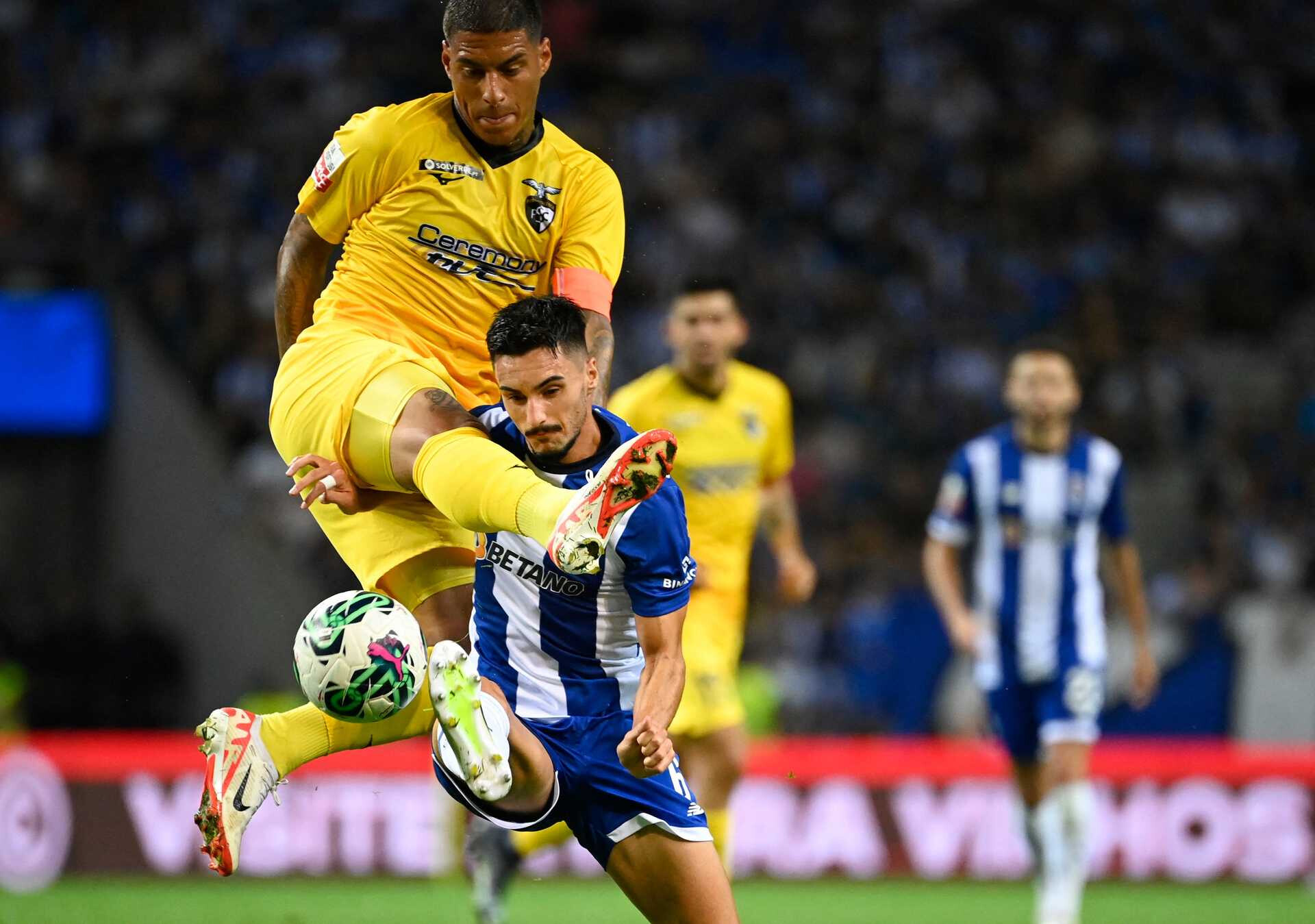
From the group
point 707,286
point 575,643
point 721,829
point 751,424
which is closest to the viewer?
point 575,643

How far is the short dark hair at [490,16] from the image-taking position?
190 inches

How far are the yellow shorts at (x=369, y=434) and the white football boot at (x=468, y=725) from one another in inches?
26.8

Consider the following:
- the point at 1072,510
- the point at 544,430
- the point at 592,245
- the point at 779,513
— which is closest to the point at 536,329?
the point at 544,430

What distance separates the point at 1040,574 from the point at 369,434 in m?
4.27

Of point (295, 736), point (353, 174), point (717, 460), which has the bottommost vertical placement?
point (295, 736)

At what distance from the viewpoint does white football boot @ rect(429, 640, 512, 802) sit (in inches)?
170

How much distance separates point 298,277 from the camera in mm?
5219

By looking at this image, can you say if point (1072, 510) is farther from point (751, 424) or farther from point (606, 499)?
point (606, 499)

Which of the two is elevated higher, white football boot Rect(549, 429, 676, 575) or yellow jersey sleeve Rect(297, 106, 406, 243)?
yellow jersey sleeve Rect(297, 106, 406, 243)

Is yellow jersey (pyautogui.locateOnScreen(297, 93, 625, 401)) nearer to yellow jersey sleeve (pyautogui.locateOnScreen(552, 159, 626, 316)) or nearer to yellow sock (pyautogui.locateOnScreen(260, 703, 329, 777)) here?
yellow jersey sleeve (pyautogui.locateOnScreen(552, 159, 626, 316))

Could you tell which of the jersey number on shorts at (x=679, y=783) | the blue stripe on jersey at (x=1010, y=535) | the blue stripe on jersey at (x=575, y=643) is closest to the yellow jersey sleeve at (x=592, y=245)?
the blue stripe on jersey at (x=575, y=643)

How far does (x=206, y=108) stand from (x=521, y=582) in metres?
10.3

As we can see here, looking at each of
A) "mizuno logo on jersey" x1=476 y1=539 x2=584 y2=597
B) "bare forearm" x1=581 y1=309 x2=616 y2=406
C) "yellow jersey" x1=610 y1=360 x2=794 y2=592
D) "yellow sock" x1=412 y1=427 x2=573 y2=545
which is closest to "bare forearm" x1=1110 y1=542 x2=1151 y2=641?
"yellow jersey" x1=610 y1=360 x2=794 y2=592

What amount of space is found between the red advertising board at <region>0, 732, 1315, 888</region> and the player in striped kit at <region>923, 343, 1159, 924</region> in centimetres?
158
